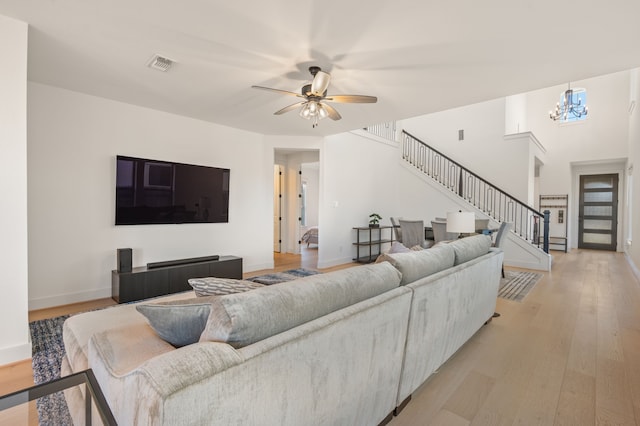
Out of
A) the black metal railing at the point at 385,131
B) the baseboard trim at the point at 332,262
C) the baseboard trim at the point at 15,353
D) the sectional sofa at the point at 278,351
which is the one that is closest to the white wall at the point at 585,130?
the black metal railing at the point at 385,131

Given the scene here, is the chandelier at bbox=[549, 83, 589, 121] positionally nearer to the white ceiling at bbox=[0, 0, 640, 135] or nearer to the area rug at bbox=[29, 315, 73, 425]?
the white ceiling at bbox=[0, 0, 640, 135]

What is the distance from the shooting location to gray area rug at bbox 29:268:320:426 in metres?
1.66

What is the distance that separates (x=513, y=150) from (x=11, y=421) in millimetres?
8568

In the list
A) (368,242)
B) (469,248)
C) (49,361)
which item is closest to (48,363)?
(49,361)

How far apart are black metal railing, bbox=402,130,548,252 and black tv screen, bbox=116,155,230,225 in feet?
17.6

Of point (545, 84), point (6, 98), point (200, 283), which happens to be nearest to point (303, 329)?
point (200, 283)

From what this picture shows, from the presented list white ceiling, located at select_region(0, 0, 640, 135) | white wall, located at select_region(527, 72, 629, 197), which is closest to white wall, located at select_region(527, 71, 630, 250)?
white wall, located at select_region(527, 72, 629, 197)

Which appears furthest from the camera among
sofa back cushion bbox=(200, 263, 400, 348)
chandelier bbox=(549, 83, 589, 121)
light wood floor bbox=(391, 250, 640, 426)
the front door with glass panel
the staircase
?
the front door with glass panel

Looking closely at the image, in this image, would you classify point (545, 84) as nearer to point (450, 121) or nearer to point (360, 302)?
point (360, 302)

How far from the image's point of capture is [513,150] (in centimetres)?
705

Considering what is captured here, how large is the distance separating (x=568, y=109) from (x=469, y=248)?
679 cm

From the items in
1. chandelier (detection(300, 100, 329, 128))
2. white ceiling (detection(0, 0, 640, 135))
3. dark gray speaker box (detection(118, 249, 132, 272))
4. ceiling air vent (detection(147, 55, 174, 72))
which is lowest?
dark gray speaker box (detection(118, 249, 132, 272))

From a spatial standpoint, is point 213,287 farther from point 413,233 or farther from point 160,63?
point 413,233

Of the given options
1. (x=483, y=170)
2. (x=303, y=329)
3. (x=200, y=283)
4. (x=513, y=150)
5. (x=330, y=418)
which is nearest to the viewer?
(x=303, y=329)
